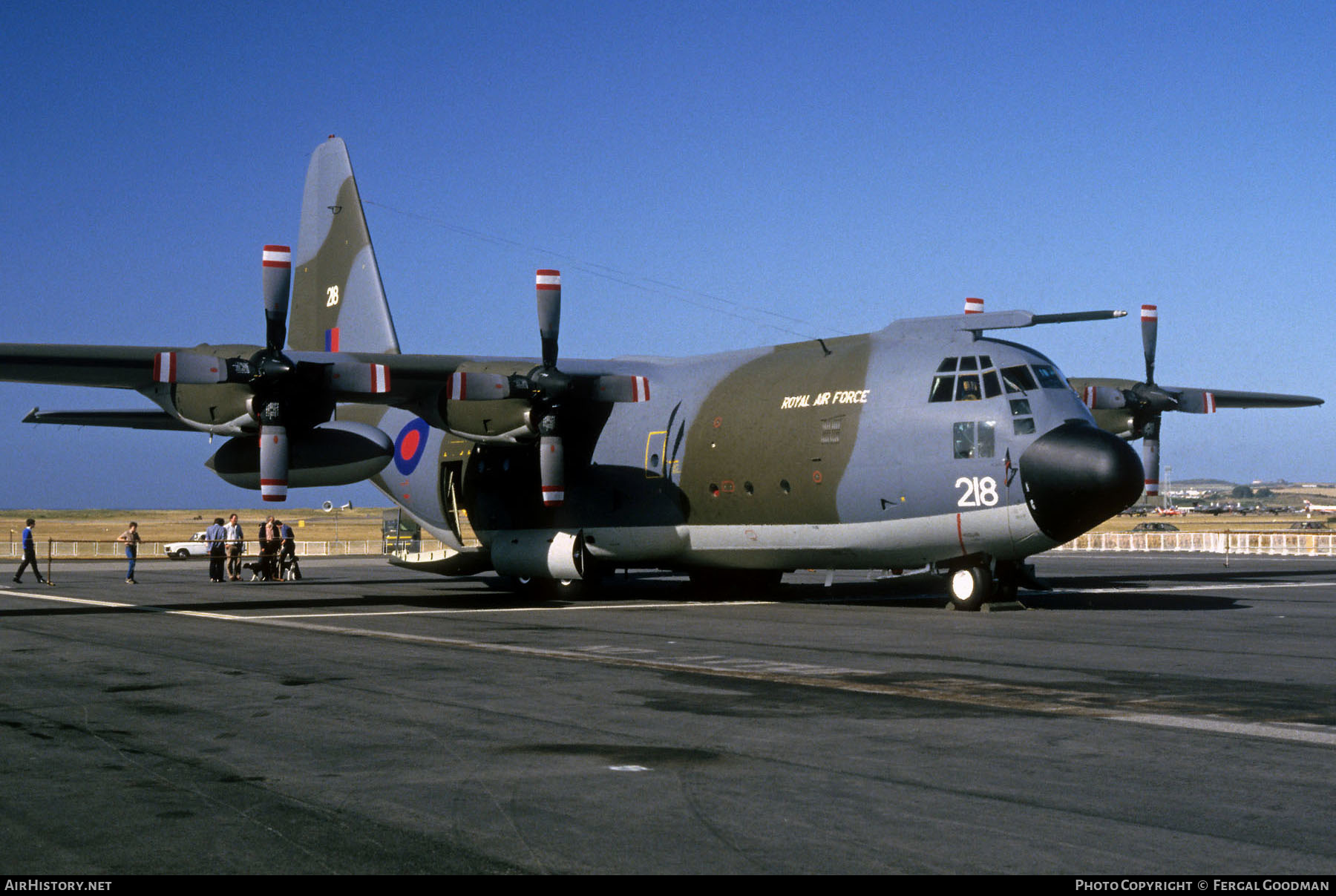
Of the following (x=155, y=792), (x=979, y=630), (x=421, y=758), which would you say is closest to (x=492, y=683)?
(x=421, y=758)

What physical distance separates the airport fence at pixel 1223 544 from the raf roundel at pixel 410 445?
28496 millimetres

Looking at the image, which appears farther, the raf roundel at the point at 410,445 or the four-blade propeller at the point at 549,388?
the raf roundel at the point at 410,445

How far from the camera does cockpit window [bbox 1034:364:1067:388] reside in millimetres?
19469

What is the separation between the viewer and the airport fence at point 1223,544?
48.8m

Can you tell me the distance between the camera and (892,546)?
20281 millimetres

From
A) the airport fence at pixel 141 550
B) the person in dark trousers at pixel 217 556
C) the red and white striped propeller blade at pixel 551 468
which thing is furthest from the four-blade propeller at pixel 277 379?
the airport fence at pixel 141 550

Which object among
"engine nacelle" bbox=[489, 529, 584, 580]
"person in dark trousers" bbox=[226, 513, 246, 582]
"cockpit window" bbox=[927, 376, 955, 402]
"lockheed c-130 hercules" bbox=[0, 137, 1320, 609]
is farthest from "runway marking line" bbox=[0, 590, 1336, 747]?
"person in dark trousers" bbox=[226, 513, 246, 582]

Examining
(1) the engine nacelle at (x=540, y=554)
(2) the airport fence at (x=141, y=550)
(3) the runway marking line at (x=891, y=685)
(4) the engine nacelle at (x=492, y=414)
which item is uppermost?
(4) the engine nacelle at (x=492, y=414)

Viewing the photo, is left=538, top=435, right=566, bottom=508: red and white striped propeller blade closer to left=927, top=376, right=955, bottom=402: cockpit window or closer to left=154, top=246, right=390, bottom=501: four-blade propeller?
left=154, top=246, right=390, bottom=501: four-blade propeller

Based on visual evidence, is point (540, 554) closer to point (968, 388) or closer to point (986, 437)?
point (968, 388)

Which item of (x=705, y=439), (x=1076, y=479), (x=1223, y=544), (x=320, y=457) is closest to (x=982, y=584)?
(x=1076, y=479)

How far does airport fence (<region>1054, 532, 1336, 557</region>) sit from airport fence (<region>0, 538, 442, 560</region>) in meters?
33.3

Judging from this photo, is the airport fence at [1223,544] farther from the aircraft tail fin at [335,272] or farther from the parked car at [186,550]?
the parked car at [186,550]
